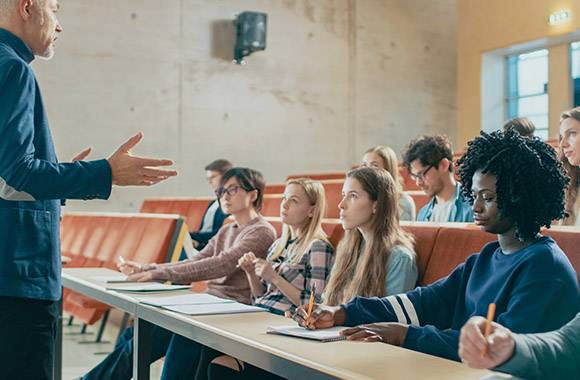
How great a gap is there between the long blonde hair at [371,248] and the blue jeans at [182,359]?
1.91 feet

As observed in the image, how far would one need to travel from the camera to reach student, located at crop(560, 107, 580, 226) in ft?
8.89

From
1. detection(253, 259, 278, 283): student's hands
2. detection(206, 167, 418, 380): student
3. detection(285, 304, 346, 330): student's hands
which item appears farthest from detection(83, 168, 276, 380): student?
detection(285, 304, 346, 330): student's hands

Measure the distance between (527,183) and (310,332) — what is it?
0.63 meters

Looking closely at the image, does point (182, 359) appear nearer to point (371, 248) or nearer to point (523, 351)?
point (371, 248)

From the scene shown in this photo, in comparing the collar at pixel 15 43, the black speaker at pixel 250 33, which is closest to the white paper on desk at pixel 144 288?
the collar at pixel 15 43

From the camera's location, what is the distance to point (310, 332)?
163 cm

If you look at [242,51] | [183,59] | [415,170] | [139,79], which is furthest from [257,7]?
[415,170]

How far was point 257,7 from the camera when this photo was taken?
842 centimetres

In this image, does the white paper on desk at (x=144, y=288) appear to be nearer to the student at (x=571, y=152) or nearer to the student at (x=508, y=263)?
the student at (x=508, y=263)

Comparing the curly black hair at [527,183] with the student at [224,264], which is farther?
the student at [224,264]

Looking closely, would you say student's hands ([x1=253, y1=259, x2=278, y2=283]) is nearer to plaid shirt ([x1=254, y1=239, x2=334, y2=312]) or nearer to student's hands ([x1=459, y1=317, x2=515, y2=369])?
plaid shirt ([x1=254, y1=239, x2=334, y2=312])

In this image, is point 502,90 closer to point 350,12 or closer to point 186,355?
point 350,12

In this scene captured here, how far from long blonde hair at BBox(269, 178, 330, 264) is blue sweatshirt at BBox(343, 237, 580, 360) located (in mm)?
907

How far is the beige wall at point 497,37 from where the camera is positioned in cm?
845
